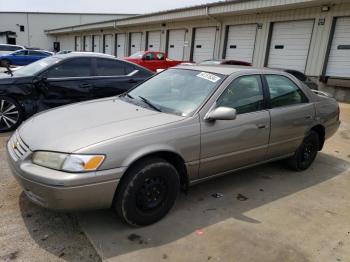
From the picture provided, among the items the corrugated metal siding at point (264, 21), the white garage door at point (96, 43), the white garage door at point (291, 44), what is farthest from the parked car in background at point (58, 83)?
the white garage door at point (96, 43)

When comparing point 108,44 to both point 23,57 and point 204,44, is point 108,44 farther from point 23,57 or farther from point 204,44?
point 204,44

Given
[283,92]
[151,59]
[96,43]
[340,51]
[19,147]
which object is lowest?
[96,43]

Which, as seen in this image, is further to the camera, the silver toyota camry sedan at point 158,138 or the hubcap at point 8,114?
the hubcap at point 8,114

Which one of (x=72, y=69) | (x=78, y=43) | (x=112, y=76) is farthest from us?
(x=78, y=43)

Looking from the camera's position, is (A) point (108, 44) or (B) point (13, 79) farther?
(A) point (108, 44)

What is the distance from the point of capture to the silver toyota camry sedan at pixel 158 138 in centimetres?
269

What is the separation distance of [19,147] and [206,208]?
6.54ft

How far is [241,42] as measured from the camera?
16922 mm

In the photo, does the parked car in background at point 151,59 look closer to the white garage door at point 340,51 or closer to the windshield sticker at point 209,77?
the white garage door at point 340,51

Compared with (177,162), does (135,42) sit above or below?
above

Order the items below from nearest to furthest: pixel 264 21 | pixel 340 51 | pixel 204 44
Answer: pixel 340 51 < pixel 264 21 < pixel 204 44

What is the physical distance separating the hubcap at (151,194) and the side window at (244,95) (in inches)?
42.7

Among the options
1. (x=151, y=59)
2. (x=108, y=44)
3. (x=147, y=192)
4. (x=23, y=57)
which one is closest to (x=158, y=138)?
(x=147, y=192)

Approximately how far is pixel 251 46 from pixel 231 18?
6.85 ft
